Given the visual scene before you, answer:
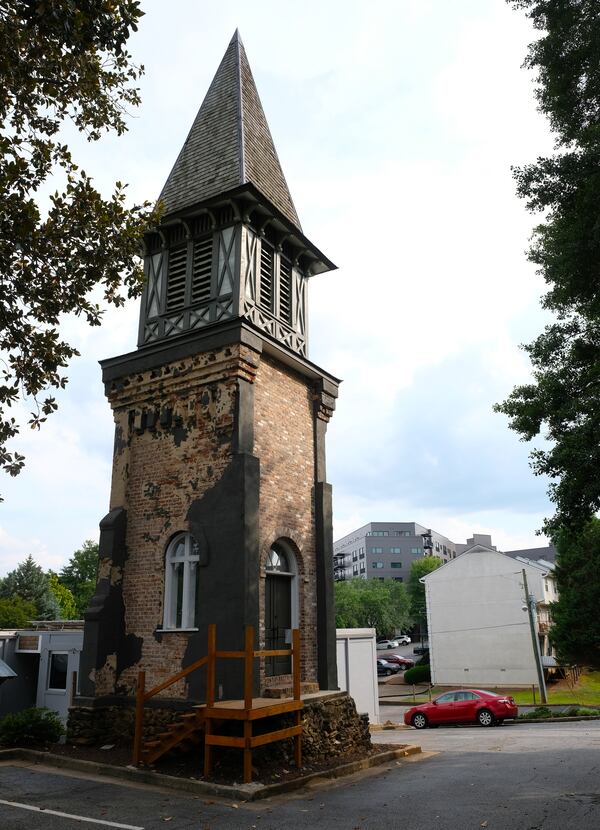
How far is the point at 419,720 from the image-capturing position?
25.3 metres

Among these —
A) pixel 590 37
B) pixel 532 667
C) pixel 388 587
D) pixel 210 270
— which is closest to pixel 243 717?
pixel 210 270

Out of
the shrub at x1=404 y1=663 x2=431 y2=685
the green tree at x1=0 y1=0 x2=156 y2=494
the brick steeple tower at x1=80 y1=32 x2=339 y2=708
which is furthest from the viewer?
the shrub at x1=404 y1=663 x2=431 y2=685

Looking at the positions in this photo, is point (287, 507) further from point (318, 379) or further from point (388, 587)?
point (388, 587)

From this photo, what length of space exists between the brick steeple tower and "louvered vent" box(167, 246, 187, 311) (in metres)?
0.06

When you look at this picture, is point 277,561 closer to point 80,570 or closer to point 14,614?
point 14,614

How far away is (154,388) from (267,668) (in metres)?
6.72

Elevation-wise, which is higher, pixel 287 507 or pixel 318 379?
pixel 318 379

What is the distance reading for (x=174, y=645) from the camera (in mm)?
13461

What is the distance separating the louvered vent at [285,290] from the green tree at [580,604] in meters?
27.3

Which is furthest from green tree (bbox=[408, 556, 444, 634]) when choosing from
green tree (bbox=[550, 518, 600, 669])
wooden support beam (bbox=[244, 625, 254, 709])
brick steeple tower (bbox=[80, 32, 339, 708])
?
wooden support beam (bbox=[244, 625, 254, 709])

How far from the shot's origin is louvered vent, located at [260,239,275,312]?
16.3 meters

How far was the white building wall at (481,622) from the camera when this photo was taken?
4469cm

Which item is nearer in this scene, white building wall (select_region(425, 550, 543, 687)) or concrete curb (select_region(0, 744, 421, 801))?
concrete curb (select_region(0, 744, 421, 801))

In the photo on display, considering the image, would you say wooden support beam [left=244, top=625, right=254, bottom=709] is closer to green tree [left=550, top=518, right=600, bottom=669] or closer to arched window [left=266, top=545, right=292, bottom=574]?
arched window [left=266, top=545, right=292, bottom=574]
